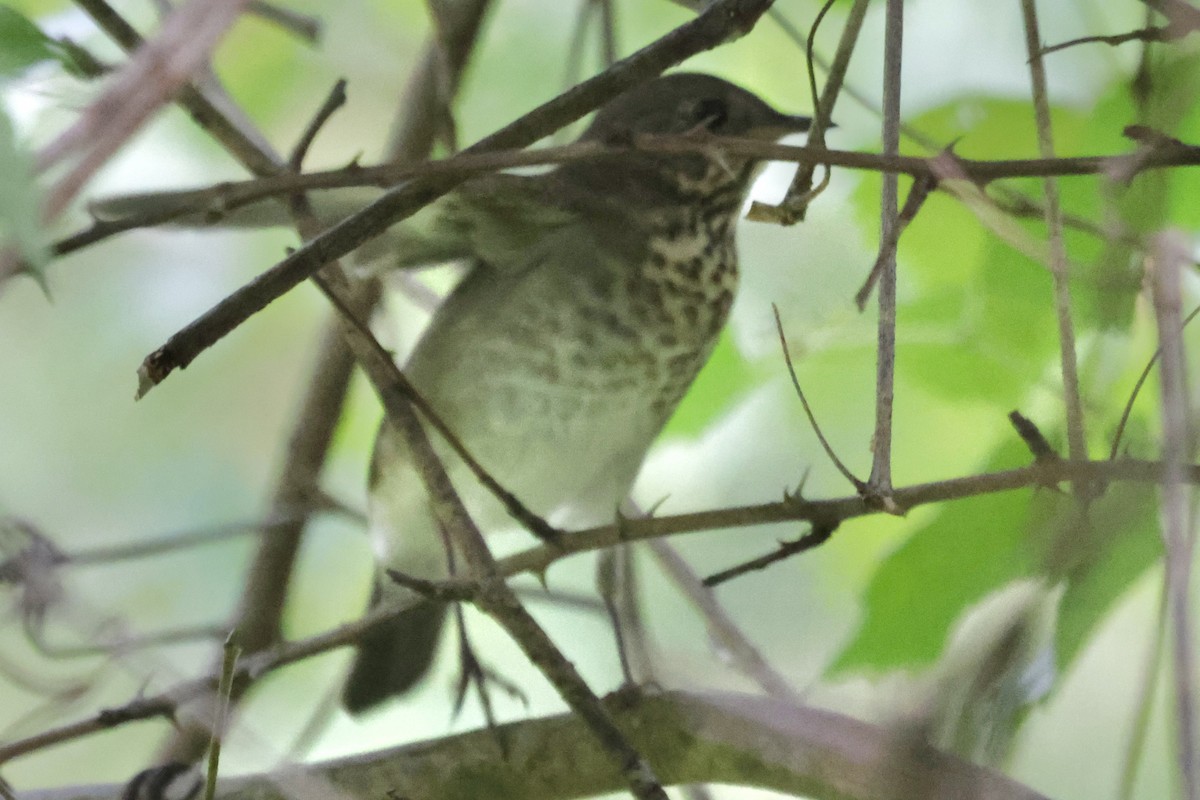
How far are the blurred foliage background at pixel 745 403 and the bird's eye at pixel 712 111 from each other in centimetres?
9

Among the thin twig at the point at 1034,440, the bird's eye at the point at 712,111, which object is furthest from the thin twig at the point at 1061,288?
the bird's eye at the point at 712,111

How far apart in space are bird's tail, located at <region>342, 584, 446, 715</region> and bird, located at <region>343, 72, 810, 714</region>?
3.2 inches

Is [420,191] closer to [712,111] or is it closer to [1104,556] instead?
[1104,556]

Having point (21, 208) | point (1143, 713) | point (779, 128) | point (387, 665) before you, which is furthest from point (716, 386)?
point (21, 208)

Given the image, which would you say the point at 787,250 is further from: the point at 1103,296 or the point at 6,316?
Answer: the point at 6,316

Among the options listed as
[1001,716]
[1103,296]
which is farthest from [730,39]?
[1001,716]

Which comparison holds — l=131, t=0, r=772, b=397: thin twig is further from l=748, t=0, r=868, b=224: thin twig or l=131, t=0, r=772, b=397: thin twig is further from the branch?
the branch

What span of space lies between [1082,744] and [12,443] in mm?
1249

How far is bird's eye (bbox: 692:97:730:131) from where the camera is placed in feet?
3.68

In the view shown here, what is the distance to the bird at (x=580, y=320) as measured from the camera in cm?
104

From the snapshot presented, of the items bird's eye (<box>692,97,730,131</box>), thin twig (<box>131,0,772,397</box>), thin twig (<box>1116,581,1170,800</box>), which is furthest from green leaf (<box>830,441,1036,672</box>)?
bird's eye (<box>692,97,730,131</box>)

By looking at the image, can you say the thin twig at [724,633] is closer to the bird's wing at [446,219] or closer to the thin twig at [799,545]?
the thin twig at [799,545]

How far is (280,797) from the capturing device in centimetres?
74

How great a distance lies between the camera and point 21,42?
0.52m
